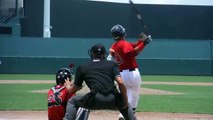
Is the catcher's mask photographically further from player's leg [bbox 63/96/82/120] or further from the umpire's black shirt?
player's leg [bbox 63/96/82/120]

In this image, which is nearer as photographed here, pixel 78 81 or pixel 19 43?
pixel 78 81

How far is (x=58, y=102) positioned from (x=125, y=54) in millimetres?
2285

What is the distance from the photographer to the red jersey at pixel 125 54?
8.26 m

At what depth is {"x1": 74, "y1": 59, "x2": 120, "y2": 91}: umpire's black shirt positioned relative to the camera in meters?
6.20

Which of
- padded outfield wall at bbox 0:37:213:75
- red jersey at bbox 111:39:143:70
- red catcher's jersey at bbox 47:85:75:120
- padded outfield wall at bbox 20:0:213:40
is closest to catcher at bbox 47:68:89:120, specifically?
red catcher's jersey at bbox 47:85:75:120

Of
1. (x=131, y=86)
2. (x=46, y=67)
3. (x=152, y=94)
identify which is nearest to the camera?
(x=131, y=86)

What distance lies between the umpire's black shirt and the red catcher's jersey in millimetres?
227

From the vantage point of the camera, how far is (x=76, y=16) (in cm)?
4238

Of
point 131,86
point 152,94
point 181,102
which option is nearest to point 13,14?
point 152,94

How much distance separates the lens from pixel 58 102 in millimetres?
6344

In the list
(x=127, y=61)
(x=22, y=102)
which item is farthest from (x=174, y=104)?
(x=127, y=61)

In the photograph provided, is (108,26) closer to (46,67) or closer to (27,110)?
(46,67)

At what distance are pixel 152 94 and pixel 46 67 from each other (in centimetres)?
1813

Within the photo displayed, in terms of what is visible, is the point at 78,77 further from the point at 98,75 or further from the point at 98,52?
the point at 98,52
